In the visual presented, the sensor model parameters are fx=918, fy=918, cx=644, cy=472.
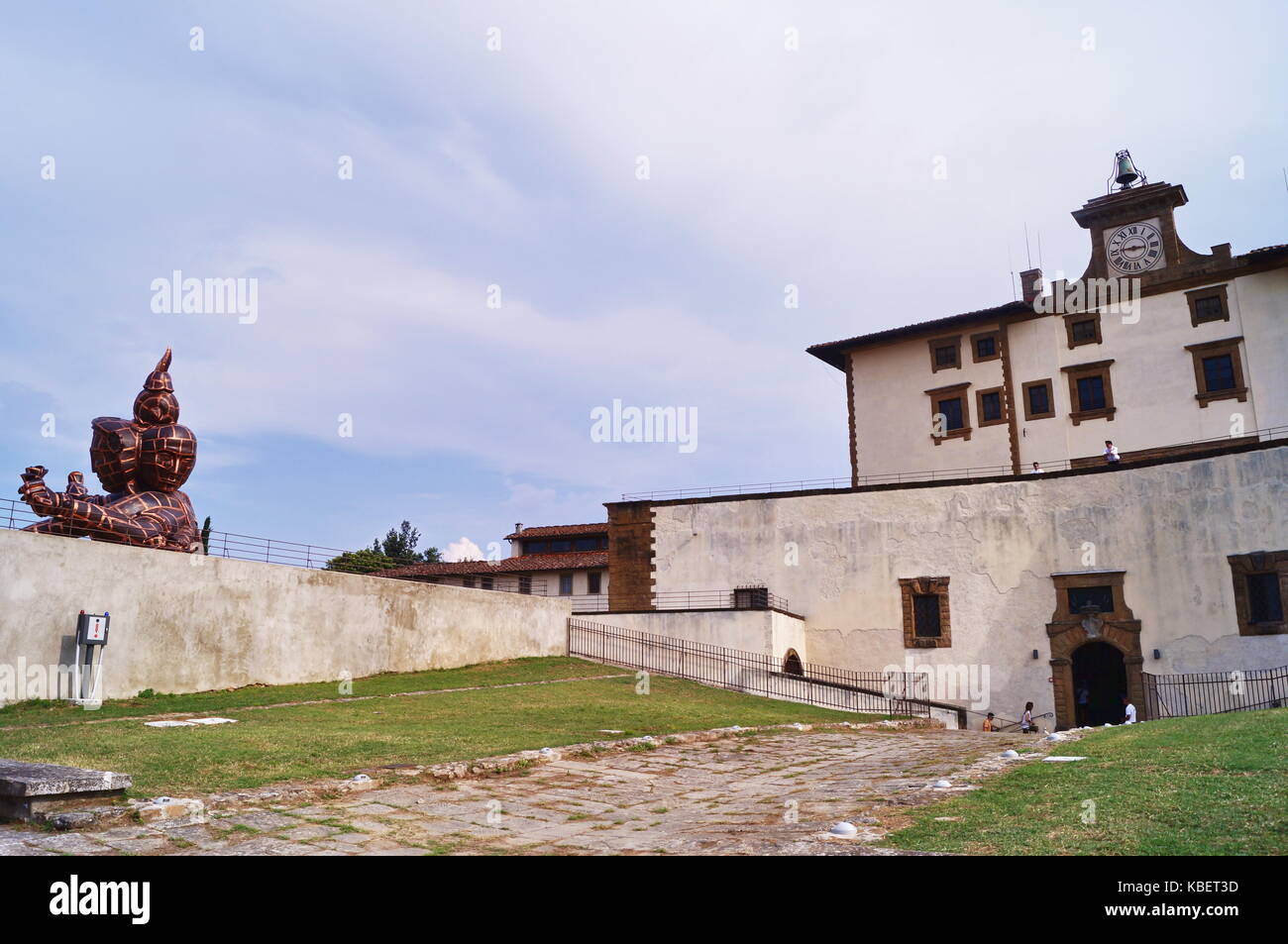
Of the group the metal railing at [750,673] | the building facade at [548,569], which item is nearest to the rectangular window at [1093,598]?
the metal railing at [750,673]

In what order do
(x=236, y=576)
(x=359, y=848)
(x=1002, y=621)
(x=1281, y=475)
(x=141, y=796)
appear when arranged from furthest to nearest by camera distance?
(x=1002, y=621) → (x=1281, y=475) → (x=236, y=576) → (x=141, y=796) → (x=359, y=848)

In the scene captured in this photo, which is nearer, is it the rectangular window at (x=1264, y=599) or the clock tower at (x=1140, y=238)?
the rectangular window at (x=1264, y=599)

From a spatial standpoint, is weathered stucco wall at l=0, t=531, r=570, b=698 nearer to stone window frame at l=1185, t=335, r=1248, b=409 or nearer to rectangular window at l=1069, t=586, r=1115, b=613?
rectangular window at l=1069, t=586, r=1115, b=613

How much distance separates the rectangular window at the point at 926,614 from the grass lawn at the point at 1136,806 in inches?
770

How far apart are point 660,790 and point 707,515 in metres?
24.0

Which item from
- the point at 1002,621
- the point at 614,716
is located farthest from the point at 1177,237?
the point at 614,716

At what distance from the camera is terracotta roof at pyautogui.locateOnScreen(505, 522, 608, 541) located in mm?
50969

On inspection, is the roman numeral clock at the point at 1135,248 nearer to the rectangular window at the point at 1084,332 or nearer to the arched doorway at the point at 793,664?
the rectangular window at the point at 1084,332

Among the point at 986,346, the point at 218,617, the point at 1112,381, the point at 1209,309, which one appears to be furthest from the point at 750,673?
the point at 1209,309

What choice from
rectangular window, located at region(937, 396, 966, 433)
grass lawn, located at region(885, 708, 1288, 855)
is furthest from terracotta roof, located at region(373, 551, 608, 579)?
grass lawn, located at region(885, 708, 1288, 855)

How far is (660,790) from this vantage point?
32.7 ft

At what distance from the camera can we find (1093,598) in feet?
92.9

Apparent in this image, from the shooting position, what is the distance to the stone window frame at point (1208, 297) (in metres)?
32.1
